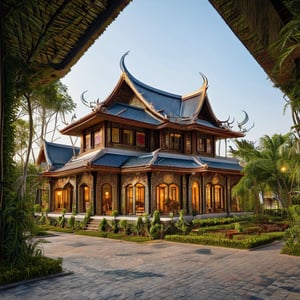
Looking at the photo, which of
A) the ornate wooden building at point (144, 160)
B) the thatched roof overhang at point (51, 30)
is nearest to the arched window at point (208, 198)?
the ornate wooden building at point (144, 160)

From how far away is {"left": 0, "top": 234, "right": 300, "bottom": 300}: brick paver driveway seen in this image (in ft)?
19.1

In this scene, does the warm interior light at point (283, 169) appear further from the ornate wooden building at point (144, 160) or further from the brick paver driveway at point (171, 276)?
the brick paver driveway at point (171, 276)

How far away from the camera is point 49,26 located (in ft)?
16.6

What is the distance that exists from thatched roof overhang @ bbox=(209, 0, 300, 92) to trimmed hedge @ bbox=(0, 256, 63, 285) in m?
6.20

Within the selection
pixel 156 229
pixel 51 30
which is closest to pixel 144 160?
pixel 156 229

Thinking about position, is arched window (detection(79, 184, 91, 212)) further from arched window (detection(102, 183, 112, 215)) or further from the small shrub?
the small shrub

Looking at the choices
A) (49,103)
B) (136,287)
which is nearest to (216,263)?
(136,287)

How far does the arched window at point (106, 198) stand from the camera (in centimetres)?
1992

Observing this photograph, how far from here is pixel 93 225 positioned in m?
18.2

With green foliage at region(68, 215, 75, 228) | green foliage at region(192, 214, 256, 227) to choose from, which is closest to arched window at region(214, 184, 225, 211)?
green foliage at region(192, 214, 256, 227)

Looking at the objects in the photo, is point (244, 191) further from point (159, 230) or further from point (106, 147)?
point (106, 147)

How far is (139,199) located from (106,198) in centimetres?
239

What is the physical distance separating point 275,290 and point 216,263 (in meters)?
2.84

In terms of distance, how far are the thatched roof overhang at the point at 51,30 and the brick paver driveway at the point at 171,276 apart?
4.51m
